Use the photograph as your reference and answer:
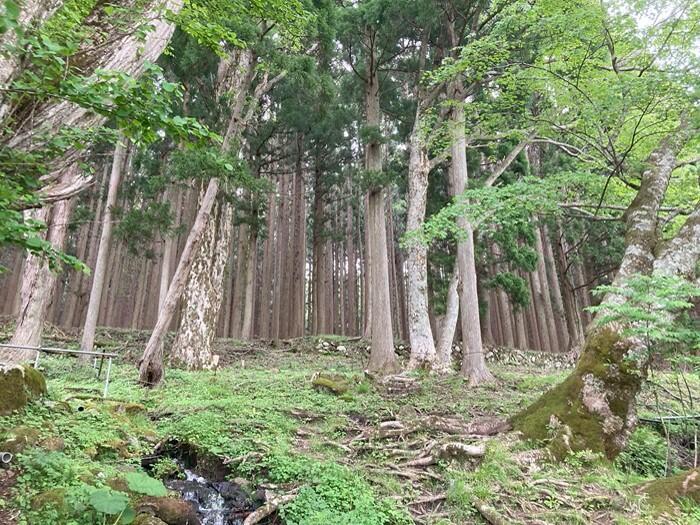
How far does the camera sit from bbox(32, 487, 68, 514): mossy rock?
7.70 feet

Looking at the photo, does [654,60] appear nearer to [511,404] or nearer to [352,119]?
[511,404]

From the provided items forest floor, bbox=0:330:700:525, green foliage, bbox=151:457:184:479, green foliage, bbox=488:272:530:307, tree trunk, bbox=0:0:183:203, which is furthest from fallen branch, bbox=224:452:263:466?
green foliage, bbox=488:272:530:307

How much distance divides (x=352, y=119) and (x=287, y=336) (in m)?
8.64

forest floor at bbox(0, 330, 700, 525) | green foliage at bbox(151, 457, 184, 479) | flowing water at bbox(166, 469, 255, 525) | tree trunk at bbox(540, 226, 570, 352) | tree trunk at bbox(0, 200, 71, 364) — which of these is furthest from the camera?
tree trunk at bbox(540, 226, 570, 352)

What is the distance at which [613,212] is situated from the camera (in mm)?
7316

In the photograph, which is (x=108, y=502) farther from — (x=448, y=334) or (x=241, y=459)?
(x=448, y=334)

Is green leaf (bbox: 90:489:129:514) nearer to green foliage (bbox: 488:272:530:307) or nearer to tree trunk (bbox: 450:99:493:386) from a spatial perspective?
tree trunk (bbox: 450:99:493:386)

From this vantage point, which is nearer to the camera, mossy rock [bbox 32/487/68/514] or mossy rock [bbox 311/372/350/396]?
mossy rock [bbox 32/487/68/514]

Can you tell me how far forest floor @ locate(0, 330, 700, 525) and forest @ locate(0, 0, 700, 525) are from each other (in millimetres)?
25

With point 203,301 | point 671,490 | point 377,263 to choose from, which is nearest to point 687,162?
point 671,490

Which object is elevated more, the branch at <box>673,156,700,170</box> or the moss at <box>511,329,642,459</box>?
the branch at <box>673,156,700,170</box>

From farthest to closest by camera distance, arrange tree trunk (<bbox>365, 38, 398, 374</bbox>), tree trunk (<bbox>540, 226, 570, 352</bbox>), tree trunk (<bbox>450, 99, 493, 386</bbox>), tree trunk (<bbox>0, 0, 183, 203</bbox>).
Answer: tree trunk (<bbox>540, 226, 570, 352</bbox>) < tree trunk (<bbox>365, 38, 398, 374</bbox>) < tree trunk (<bbox>450, 99, 493, 386</bbox>) < tree trunk (<bbox>0, 0, 183, 203</bbox>)

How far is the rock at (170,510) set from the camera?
275 centimetres

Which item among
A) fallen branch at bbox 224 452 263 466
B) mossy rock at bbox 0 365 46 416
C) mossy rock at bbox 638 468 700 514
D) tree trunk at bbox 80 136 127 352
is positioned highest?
tree trunk at bbox 80 136 127 352
